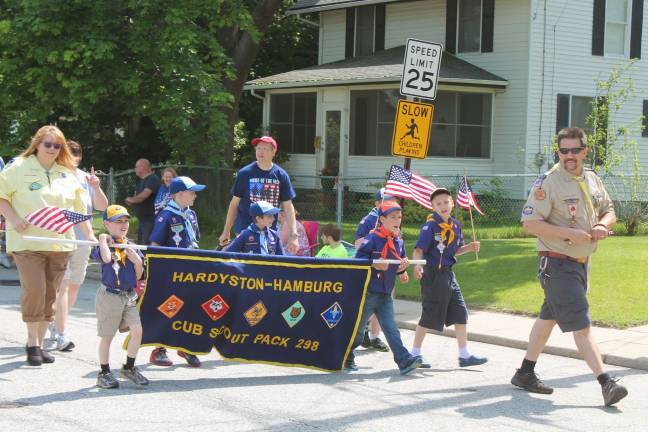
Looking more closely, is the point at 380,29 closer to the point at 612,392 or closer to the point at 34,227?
the point at 34,227

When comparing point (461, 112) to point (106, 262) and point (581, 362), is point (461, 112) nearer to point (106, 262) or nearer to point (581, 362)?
point (581, 362)

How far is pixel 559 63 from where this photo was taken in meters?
25.4

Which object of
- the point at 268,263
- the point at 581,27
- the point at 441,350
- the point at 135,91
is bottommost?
the point at 441,350

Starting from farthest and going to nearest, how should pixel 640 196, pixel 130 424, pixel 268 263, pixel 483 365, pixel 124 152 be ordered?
pixel 124 152, pixel 640 196, pixel 483 365, pixel 268 263, pixel 130 424

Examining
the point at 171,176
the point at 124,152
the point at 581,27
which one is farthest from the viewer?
the point at 124,152

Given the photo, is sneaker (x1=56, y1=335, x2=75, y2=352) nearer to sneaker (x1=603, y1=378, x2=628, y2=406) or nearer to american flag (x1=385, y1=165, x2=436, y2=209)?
american flag (x1=385, y1=165, x2=436, y2=209)

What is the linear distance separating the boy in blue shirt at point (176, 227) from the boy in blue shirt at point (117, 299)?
0.78 meters

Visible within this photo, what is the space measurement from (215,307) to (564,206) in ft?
9.74

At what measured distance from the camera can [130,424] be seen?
245 inches

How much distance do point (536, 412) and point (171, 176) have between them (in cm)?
783

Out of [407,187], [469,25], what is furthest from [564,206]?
[469,25]

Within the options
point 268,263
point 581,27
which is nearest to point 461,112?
point 581,27

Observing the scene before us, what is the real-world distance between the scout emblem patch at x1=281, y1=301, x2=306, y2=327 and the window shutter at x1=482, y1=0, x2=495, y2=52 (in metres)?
19.2

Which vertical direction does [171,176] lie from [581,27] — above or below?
below
